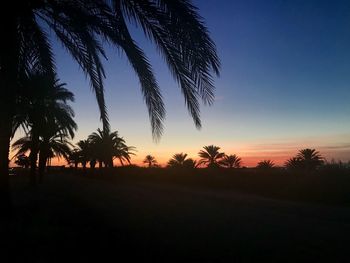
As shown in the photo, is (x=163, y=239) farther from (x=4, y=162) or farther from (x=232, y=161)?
(x=232, y=161)

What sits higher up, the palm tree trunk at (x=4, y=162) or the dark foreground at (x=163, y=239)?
the palm tree trunk at (x=4, y=162)

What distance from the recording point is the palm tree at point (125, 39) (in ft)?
27.5

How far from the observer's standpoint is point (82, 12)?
9062mm

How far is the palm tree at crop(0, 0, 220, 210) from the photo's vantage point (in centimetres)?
838

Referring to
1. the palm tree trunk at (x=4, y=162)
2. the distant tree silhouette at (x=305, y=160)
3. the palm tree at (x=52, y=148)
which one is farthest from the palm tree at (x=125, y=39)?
the distant tree silhouette at (x=305, y=160)

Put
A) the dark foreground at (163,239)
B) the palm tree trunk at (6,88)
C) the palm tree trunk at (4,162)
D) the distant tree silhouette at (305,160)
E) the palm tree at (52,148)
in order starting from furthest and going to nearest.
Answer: the distant tree silhouette at (305,160)
the palm tree at (52,148)
the palm tree trunk at (4,162)
the palm tree trunk at (6,88)
the dark foreground at (163,239)

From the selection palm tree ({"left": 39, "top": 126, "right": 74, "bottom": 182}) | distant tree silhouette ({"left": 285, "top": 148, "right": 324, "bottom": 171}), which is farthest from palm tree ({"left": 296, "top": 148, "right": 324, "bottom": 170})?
palm tree ({"left": 39, "top": 126, "right": 74, "bottom": 182})

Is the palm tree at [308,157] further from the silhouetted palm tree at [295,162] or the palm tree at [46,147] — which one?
the palm tree at [46,147]

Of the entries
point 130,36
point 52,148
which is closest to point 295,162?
point 52,148

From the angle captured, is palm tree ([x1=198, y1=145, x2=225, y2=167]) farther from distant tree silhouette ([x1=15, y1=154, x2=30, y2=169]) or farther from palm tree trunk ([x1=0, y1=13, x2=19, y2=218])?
palm tree trunk ([x1=0, y1=13, x2=19, y2=218])

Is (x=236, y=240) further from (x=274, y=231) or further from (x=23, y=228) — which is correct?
(x=23, y=228)

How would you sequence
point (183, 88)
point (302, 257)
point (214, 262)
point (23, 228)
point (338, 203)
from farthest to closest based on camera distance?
point (338, 203) < point (183, 88) < point (23, 228) < point (302, 257) < point (214, 262)

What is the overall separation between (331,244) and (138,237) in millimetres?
4242

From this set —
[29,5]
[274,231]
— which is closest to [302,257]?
[274,231]
